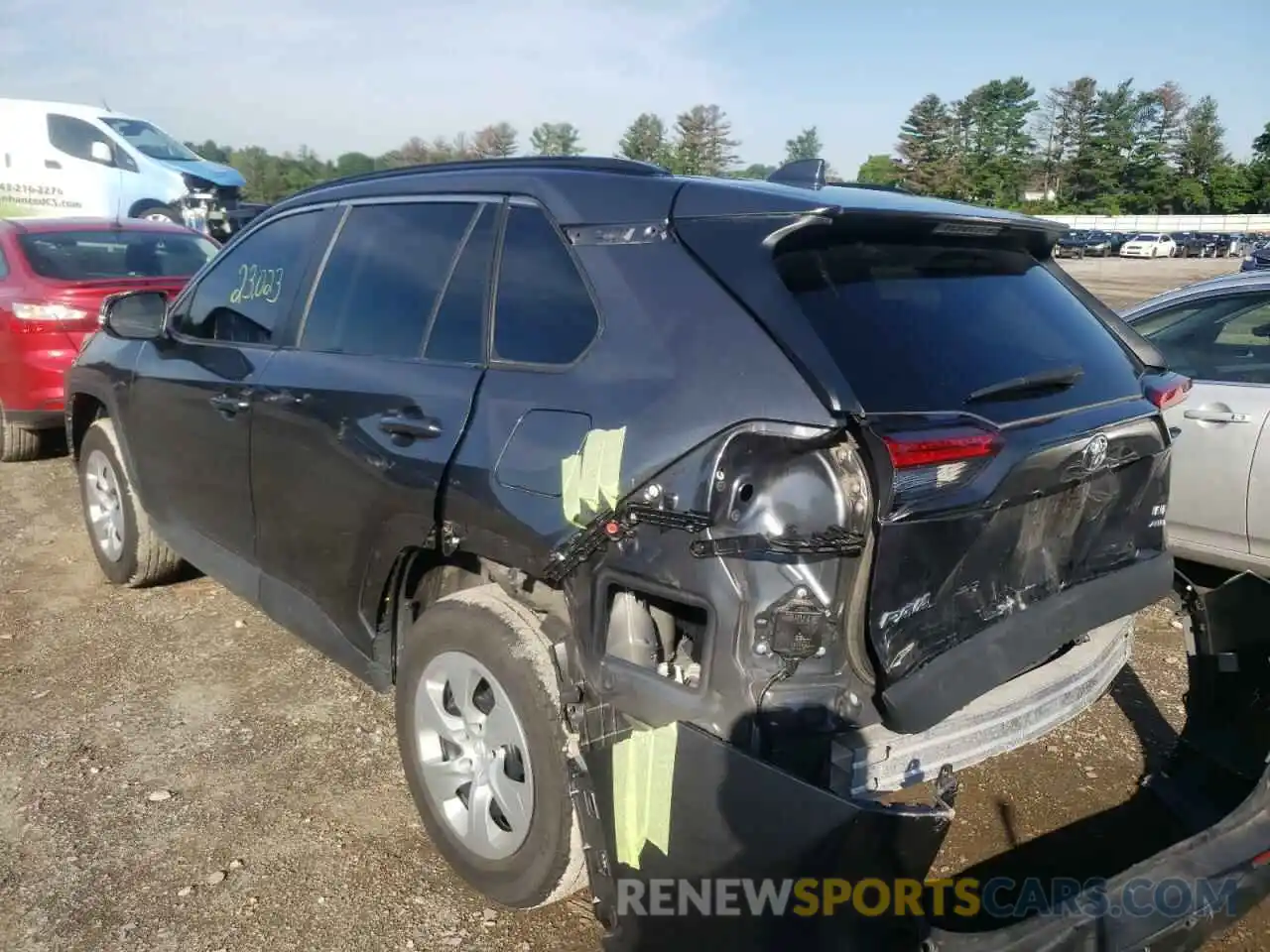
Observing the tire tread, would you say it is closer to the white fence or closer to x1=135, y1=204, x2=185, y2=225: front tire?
x1=135, y1=204, x2=185, y2=225: front tire

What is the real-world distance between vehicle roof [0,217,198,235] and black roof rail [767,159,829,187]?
668 cm

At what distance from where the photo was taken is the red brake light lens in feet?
6.72

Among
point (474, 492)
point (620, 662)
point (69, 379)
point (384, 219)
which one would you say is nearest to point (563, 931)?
point (620, 662)

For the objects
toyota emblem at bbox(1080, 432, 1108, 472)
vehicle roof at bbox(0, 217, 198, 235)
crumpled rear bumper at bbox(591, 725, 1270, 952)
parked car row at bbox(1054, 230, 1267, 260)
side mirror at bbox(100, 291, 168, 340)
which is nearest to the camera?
crumpled rear bumper at bbox(591, 725, 1270, 952)

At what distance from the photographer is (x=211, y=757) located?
11.7 feet

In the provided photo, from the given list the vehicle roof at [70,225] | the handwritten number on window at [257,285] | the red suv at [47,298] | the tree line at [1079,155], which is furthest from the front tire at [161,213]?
the tree line at [1079,155]

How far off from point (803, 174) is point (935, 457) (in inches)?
43.1

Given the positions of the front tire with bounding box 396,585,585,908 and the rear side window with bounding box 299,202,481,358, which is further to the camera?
the rear side window with bounding box 299,202,481,358

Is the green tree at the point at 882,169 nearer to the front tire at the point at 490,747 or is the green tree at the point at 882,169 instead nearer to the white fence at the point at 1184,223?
the white fence at the point at 1184,223

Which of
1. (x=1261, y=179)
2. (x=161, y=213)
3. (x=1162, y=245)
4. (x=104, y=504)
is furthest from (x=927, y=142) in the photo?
(x=104, y=504)

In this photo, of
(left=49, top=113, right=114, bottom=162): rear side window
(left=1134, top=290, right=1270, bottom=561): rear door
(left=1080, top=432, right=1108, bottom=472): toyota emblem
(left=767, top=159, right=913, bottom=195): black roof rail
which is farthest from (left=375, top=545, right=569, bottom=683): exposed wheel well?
(left=49, top=113, right=114, bottom=162): rear side window

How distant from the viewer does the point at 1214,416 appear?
4.66 meters

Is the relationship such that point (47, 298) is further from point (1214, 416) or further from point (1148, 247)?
point (1148, 247)

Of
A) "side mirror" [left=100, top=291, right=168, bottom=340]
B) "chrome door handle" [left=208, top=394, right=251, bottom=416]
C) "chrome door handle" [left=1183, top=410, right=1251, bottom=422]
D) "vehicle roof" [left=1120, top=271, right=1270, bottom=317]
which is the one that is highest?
"vehicle roof" [left=1120, top=271, right=1270, bottom=317]
